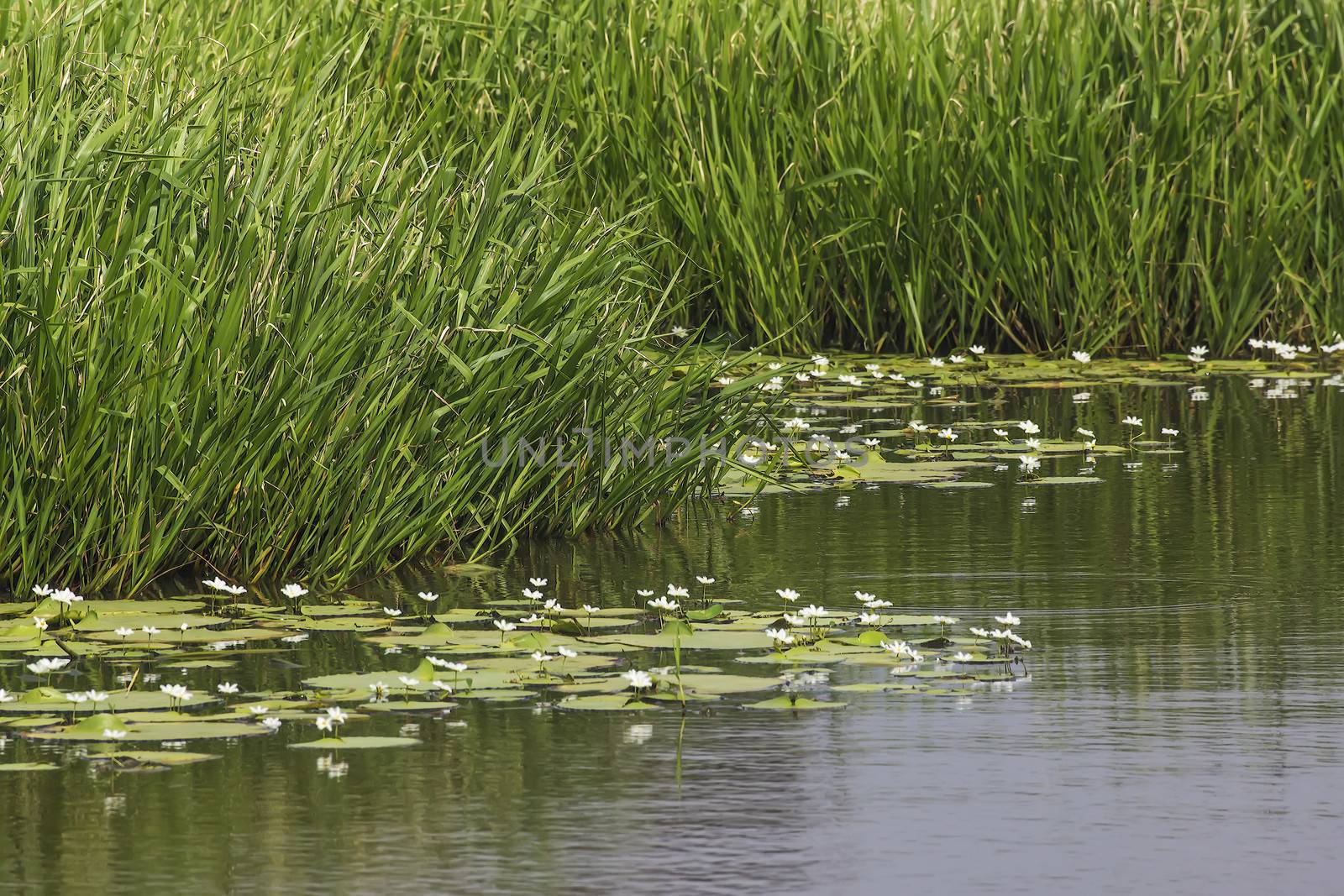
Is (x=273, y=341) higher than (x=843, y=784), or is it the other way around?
(x=273, y=341)

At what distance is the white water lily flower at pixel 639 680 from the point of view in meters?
5.29

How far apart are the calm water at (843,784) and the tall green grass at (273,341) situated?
0.44 meters

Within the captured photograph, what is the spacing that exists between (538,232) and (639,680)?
103 inches

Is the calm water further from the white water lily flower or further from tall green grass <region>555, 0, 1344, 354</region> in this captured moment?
tall green grass <region>555, 0, 1344, 354</region>

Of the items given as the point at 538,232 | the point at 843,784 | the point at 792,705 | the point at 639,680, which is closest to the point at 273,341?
the point at 538,232

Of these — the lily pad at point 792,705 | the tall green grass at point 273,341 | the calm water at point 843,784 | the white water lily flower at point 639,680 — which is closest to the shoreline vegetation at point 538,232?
the tall green grass at point 273,341

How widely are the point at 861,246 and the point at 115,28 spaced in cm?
408

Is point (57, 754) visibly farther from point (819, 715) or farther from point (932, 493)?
point (932, 493)

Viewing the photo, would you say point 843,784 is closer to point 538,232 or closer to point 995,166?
point 538,232

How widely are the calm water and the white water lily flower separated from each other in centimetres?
18

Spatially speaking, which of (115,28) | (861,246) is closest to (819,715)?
(115,28)

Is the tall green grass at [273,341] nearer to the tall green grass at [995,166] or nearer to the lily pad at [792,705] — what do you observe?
the lily pad at [792,705]

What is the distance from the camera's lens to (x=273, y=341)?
6602mm

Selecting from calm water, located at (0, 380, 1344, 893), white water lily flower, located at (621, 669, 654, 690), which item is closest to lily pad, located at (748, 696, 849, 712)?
calm water, located at (0, 380, 1344, 893)
